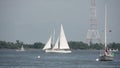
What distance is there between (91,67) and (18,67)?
11.9 meters

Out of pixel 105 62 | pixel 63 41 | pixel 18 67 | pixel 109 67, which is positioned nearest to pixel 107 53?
pixel 105 62

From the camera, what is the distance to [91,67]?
107 metres

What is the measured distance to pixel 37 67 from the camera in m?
105

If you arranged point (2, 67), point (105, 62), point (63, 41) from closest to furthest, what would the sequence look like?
point (2, 67)
point (105, 62)
point (63, 41)

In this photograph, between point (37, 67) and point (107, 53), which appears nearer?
point (37, 67)

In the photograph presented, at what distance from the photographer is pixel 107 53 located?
122 metres

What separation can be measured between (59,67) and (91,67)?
5.23 metres

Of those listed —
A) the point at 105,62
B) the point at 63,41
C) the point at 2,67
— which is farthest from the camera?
the point at 63,41

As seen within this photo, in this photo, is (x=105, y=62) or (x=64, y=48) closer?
(x=105, y=62)

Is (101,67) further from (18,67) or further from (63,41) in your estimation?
(63,41)

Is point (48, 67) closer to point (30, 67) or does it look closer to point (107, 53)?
point (30, 67)

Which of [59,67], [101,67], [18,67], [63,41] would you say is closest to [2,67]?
[18,67]

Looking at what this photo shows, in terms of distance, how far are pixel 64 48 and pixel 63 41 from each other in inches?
120

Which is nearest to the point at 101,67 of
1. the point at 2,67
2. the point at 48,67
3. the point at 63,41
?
the point at 48,67
